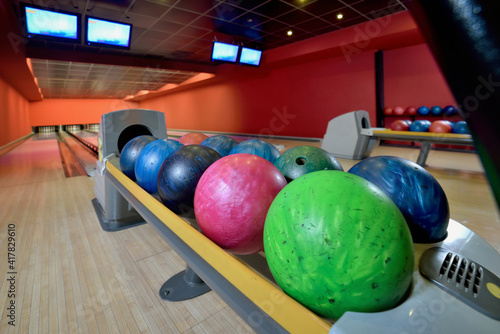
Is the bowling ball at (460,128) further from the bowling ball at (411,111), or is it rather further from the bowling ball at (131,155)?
the bowling ball at (131,155)

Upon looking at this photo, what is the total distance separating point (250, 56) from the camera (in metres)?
6.05

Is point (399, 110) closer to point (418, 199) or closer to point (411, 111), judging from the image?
point (411, 111)

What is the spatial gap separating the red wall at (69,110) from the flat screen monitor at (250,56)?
35.9 feet

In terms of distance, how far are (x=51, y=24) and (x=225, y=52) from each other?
9.50 ft

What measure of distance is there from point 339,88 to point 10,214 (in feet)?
19.2


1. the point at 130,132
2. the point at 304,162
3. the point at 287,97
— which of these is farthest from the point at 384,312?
the point at 287,97

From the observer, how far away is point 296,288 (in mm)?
517

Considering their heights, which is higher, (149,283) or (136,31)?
(136,31)

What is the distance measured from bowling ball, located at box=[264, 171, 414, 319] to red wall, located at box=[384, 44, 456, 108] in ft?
17.7

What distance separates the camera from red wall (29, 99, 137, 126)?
1407 centimetres

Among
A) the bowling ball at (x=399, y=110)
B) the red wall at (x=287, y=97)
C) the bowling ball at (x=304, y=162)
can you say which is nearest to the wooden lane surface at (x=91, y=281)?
the bowling ball at (x=304, y=162)

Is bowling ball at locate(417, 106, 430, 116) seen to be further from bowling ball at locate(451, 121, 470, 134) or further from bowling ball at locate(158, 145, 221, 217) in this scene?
bowling ball at locate(158, 145, 221, 217)

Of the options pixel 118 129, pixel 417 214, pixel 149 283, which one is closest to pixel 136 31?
pixel 118 129

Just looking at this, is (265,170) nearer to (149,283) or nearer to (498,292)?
(498,292)
